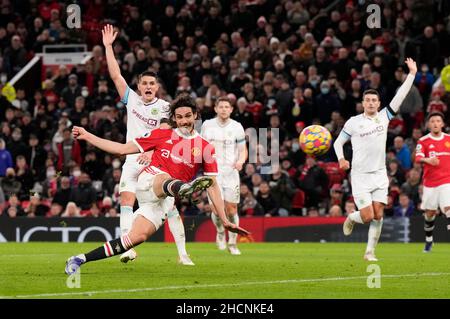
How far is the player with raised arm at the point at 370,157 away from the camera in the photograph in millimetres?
16516

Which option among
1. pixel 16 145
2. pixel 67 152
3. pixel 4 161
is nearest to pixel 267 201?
pixel 67 152

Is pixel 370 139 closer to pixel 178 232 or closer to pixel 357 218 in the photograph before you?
pixel 357 218

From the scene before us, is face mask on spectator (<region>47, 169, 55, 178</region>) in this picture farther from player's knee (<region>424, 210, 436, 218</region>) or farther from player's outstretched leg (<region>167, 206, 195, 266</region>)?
player's outstretched leg (<region>167, 206, 195, 266</region>)

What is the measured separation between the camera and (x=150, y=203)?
1228cm

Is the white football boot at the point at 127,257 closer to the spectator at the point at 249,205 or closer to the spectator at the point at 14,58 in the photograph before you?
the spectator at the point at 249,205

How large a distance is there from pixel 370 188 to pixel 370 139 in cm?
77

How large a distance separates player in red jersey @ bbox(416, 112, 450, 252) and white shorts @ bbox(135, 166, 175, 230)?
7.75 m

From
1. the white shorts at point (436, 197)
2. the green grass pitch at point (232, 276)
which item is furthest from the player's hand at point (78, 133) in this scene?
the white shorts at point (436, 197)

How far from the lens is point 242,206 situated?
80.2ft

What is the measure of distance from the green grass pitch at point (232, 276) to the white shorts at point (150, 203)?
68cm

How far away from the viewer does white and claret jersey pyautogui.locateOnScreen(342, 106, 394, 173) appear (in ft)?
55.1

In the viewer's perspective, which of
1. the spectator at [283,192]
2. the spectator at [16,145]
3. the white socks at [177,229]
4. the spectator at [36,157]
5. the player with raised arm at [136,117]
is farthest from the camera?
the spectator at [16,145]
